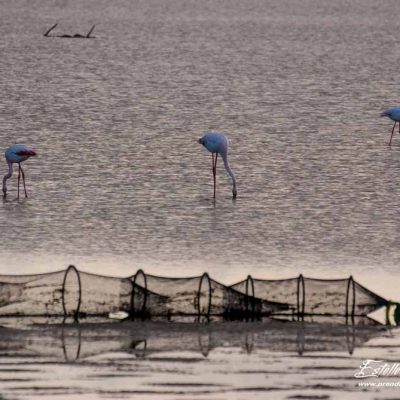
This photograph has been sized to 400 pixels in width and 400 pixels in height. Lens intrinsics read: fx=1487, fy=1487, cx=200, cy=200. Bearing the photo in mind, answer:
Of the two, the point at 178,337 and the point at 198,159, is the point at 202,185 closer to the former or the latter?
the point at 198,159

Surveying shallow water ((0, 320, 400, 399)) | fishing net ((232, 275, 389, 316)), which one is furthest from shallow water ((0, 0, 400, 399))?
fishing net ((232, 275, 389, 316))

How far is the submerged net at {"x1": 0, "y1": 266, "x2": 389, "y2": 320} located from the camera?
2531 cm

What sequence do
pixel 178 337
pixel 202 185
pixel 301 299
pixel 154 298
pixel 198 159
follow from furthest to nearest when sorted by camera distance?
pixel 198 159 → pixel 202 185 → pixel 301 299 → pixel 154 298 → pixel 178 337

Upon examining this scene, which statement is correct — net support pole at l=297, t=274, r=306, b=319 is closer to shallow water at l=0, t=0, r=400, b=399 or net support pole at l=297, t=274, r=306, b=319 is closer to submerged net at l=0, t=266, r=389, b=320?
submerged net at l=0, t=266, r=389, b=320

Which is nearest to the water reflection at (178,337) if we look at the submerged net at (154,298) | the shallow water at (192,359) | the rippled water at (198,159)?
the shallow water at (192,359)

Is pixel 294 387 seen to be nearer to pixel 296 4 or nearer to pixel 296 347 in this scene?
pixel 296 347

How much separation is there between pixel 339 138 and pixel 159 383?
102 ft

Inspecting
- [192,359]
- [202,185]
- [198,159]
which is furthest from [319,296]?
[198,159]

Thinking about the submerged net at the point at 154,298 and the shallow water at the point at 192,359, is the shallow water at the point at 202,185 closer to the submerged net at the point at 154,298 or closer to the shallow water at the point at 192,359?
the shallow water at the point at 192,359

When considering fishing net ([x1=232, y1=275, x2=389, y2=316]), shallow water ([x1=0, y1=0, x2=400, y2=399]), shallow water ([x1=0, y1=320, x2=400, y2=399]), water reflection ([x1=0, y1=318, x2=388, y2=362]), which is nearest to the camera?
shallow water ([x1=0, y1=320, x2=400, y2=399])

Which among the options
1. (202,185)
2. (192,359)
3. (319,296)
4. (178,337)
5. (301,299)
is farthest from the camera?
(202,185)

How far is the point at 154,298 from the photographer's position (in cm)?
2530

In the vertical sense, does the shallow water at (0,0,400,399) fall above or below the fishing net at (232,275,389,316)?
above

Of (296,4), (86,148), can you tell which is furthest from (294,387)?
(296,4)
